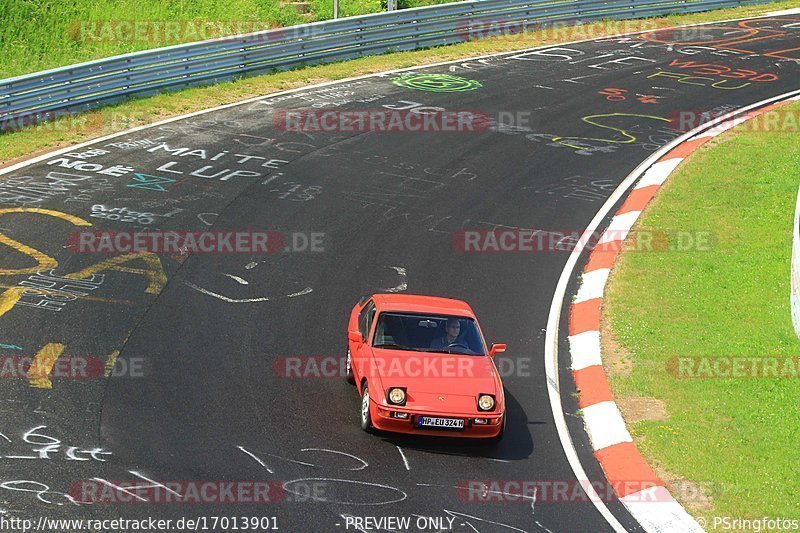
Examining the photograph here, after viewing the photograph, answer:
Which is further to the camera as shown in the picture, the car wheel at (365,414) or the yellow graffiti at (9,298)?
the yellow graffiti at (9,298)

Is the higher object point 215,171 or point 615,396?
point 215,171

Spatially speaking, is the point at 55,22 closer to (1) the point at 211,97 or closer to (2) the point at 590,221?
(1) the point at 211,97

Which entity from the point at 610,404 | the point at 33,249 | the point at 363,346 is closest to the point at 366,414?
the point at 363,346

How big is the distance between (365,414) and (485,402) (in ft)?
4.29

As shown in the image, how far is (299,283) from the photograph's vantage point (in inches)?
566

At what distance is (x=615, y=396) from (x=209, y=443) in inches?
191

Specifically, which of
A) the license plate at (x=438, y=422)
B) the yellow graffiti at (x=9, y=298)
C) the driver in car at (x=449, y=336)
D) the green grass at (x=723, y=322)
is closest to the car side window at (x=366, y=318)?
the driver in car at (x=449, y=336)

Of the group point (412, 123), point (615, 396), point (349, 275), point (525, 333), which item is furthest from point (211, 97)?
point (615, 396)

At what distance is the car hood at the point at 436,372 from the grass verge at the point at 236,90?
417 inches

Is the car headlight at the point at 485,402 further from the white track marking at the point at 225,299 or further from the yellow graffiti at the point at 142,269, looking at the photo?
the yellow graffiti at the point at 142,269

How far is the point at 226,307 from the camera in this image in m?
13.4

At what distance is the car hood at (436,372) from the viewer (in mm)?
10703

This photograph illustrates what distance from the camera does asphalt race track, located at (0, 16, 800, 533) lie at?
9617mm

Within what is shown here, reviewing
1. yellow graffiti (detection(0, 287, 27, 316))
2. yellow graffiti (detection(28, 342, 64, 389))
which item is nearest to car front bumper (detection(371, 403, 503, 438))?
yellow graffiti (detection(28, 342, 64, 389))
